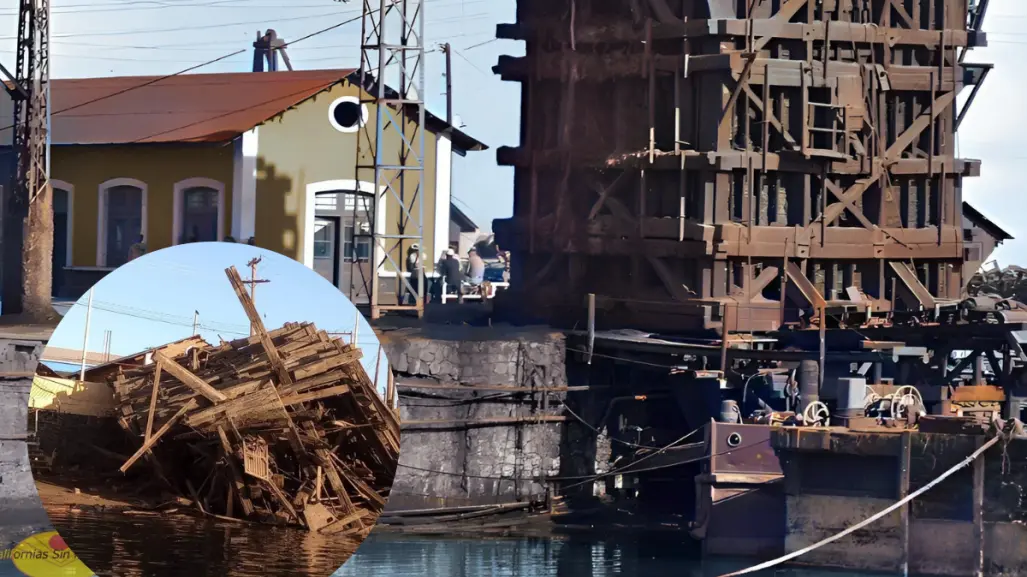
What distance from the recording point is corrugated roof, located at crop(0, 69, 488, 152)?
100.0 ft

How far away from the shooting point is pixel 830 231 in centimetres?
2234

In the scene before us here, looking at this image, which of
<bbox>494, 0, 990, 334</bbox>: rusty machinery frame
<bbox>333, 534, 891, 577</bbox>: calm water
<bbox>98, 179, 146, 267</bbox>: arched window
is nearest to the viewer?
<bbox>333, 534, 891, 577</bbox>: calm water

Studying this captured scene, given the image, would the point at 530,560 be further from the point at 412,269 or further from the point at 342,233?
the point at 342,233

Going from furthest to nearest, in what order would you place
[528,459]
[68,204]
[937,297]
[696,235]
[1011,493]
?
[68,204] → [937,297] → [696,235] → [528,459] → [1011,493]

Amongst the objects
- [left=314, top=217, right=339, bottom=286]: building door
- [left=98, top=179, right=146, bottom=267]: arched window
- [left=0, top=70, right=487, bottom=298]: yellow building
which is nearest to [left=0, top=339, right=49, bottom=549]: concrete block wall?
[left=0, top=70, right=487, bottom=298]: yellow building

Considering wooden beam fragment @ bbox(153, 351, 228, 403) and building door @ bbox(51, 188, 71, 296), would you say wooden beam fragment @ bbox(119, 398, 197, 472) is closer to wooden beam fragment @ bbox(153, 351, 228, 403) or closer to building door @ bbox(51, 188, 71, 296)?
wooden beam fragment @ bbox(153, 351, 228, 403)

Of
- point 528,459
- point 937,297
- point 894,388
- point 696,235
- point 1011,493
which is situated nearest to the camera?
point 1011,493

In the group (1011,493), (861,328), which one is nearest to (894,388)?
(861,328)

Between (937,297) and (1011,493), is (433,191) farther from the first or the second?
(1011,493)

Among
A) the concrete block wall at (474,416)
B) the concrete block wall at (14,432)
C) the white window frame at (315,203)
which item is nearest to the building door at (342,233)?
the white window frame at (315,203)

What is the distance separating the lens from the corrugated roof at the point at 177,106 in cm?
3047

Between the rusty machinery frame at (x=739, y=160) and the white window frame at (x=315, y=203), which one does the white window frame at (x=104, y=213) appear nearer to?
the white window frame at (x=315, y=203)

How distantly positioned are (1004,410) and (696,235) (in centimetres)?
514

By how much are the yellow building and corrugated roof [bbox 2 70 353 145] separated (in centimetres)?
5
